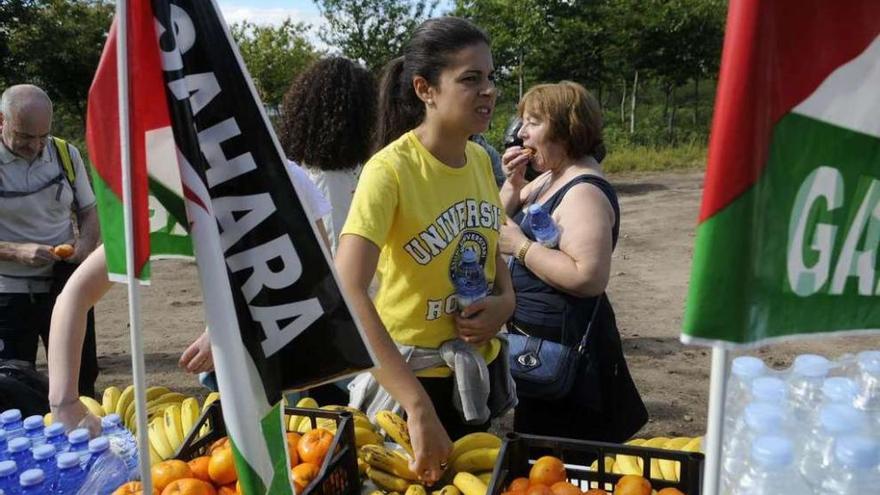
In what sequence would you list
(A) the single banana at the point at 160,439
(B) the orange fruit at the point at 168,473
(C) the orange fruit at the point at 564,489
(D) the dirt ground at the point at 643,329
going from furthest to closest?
(D) the dirt ground at the point at 643,329 → (A) the single banana at the point at 160,439 → (B) the orange fruit at the point at 168,473 → (C) the orange fruit at the point at 564,489

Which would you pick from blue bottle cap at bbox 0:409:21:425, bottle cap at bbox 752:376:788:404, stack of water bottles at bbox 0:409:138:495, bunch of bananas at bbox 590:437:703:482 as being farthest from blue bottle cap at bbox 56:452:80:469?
bottle cap at bbox 752:376:788:404

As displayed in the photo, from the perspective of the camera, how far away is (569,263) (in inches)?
99.5

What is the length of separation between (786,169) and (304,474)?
4.60 ft

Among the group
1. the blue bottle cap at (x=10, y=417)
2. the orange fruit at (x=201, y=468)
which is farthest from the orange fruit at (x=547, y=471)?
the blue bottle cap at (x=10, y=417)

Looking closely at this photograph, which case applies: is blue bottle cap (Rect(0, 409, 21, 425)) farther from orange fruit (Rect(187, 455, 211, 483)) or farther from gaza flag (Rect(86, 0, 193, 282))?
gaza flag (Rect(86, 0, 193, 282))

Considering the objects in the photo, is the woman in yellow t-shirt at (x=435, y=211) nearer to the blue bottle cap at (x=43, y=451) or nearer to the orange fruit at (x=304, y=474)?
the orange fruit at (x=304, y=474)

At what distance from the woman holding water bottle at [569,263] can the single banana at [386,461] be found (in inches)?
30.6

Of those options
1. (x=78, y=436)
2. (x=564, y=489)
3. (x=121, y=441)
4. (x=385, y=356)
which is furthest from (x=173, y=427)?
(x=564, y=489)

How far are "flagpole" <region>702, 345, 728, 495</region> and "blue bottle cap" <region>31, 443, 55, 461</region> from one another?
156 centimetres

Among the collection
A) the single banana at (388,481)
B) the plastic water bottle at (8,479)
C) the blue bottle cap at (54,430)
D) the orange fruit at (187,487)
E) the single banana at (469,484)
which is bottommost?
the single banana at (388,481)

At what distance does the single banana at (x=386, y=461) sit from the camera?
2.05m

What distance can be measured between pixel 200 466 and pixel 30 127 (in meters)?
2.72

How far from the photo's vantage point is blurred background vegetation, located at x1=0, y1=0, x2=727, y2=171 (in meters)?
17.5

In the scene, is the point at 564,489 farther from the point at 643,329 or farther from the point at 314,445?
the point at 643,329
